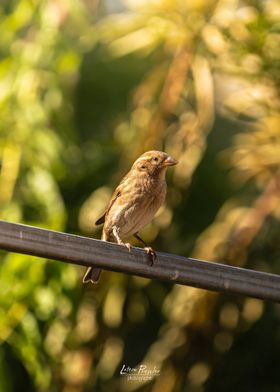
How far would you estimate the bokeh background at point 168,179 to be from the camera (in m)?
6.06

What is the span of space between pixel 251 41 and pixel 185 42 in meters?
0.48

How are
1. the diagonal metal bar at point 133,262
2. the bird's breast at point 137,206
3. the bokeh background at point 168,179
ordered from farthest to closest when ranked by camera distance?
1. the bokeh background at point 168,179
2. the bird's breast at point 137,206
3. the diagonal metal bar at point 133,262

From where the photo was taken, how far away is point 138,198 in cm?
509

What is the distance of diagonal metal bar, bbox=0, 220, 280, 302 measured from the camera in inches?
121

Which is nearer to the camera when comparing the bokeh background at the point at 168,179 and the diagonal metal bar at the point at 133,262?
the diagonal metal bar at the point at 133,262

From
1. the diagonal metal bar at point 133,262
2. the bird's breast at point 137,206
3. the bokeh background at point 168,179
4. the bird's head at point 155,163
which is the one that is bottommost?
the bokeh background at point 168,179

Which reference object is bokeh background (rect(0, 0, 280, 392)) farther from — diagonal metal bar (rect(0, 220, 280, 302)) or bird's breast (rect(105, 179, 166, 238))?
diagonal metal bar (rect(0, 220, 280, 302))

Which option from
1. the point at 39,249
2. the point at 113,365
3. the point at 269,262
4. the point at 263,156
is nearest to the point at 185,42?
the point at 263,156

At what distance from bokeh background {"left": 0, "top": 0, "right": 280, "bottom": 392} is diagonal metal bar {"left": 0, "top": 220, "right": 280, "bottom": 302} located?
242cm

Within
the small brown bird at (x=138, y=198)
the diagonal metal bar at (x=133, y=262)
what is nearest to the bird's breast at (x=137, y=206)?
the small brown bird at (x=138, y=198)

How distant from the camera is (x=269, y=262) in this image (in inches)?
265

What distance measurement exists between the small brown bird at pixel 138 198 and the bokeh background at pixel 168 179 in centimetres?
68

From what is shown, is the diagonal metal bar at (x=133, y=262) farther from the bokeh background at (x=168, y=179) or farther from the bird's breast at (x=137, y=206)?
the bokeh background at (x=168, y=179)

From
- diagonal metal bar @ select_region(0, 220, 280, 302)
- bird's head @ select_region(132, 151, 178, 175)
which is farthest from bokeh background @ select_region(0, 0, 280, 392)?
diagonal metal bar @ select_region(0, 220, 280, 302)
